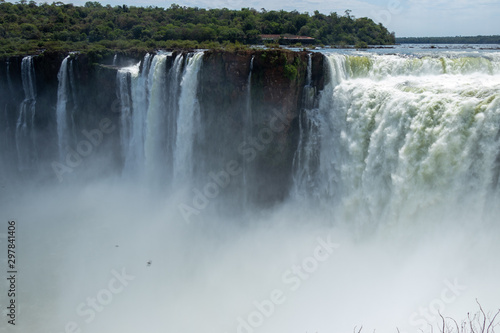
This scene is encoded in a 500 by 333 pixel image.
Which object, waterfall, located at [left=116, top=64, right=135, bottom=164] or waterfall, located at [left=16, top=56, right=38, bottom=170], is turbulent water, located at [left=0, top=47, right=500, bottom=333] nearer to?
waterfall, located at [left=116, top=64, right=135, bottom=164]

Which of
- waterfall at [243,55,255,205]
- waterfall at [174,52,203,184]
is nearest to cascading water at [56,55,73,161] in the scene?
waterfall at [174,52,203,184]

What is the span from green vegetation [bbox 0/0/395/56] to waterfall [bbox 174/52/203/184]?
992cm

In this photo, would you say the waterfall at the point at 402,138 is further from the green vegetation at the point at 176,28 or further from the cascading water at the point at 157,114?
the green vegetation at the point at 176,28

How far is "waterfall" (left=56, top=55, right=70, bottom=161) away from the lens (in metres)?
22.6

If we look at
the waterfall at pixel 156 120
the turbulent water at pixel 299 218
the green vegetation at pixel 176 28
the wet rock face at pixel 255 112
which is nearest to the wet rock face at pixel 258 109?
the wet rock face at pixel 255 112

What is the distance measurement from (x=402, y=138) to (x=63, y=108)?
18401mm

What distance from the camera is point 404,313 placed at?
11.6 metres

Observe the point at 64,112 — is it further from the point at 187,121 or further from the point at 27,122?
the point at 187,121

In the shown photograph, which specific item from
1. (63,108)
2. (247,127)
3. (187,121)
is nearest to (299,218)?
(247,127)

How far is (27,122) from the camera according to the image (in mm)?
24078

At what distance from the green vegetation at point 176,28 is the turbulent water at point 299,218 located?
11.1 m

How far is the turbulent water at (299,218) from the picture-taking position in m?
12.0

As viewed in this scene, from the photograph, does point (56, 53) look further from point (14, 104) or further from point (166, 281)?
point (166, 281)

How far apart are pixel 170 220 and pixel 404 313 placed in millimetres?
11028
